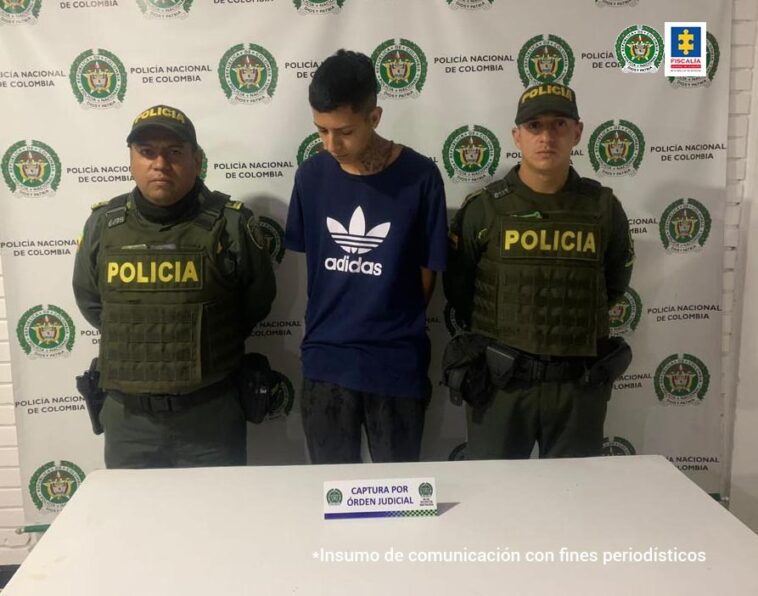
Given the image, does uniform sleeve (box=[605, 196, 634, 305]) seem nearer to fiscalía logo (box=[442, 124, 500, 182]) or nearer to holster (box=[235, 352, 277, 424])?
fiscalía logo (box=[442, 124, 500, 182])

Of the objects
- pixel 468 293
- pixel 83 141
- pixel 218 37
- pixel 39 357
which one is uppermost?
pixel 218 37

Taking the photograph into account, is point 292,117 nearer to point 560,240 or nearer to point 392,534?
point 560,240

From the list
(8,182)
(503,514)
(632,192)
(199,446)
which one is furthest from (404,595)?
(8,182)

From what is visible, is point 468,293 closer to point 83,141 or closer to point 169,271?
point 169,271

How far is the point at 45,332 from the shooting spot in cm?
224

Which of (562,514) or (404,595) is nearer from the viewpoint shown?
(404,595)

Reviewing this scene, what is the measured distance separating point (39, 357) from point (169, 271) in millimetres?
868

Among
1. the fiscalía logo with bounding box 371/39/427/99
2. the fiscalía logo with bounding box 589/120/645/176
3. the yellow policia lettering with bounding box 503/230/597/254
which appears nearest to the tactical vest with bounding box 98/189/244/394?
the fiscalía logo with bounding box 371/39/427/99

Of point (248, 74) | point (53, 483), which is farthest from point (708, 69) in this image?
point (53, 483)

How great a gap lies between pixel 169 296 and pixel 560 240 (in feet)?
3.76

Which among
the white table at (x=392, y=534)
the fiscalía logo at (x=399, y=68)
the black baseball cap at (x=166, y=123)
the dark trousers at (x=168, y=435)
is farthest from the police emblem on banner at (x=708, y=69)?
the dark trousers at (x=168, y=435)

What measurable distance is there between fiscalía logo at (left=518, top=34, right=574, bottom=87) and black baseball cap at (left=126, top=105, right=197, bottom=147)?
114cm

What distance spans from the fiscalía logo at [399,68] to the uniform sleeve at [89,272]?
1.04m

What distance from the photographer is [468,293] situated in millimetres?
1967
